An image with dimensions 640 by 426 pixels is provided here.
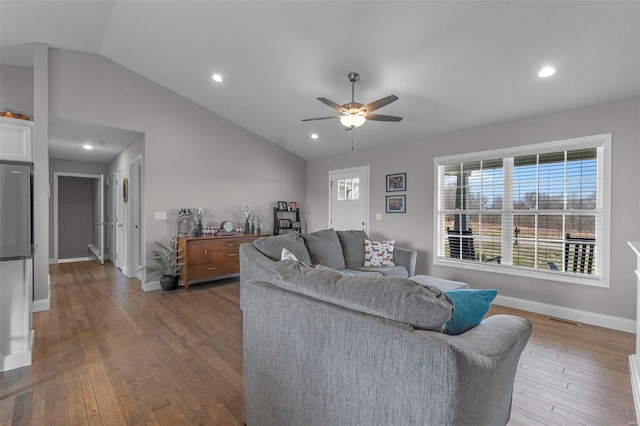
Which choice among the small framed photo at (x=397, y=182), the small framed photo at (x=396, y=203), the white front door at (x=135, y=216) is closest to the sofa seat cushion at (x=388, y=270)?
the small framed photo at (x=396, y=203)

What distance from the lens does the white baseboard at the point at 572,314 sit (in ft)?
9.97

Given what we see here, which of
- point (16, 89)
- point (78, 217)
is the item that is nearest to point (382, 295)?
point (16, 89)

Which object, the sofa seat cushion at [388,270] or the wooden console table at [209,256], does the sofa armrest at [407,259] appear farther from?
the wooden console table at [209,256]

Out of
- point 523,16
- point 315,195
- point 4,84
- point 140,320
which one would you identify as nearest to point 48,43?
point 4,84

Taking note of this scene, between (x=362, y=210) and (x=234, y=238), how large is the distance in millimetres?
2326

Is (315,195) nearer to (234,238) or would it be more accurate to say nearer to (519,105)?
(234,238)

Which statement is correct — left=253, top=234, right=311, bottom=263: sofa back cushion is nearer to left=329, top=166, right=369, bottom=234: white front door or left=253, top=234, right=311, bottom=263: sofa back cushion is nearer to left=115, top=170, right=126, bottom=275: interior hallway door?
left=329, top=166, right=369, bottom=234: white front door

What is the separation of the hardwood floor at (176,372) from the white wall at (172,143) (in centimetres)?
177

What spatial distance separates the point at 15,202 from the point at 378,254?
13.8 ft

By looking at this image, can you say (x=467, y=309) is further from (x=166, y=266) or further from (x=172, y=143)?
(x=172, y=143)

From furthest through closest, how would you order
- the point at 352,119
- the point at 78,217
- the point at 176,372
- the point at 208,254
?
the point at 78,217 < the point at 208,254 < the point at 352,119 < the point at 176,372

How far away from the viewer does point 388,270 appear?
3834 mm

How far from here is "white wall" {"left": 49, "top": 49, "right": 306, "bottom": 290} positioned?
3891mm

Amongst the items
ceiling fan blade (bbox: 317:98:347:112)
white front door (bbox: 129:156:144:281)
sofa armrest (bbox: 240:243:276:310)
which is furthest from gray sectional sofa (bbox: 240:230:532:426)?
white front door (bbox: 129:156:144:281)
